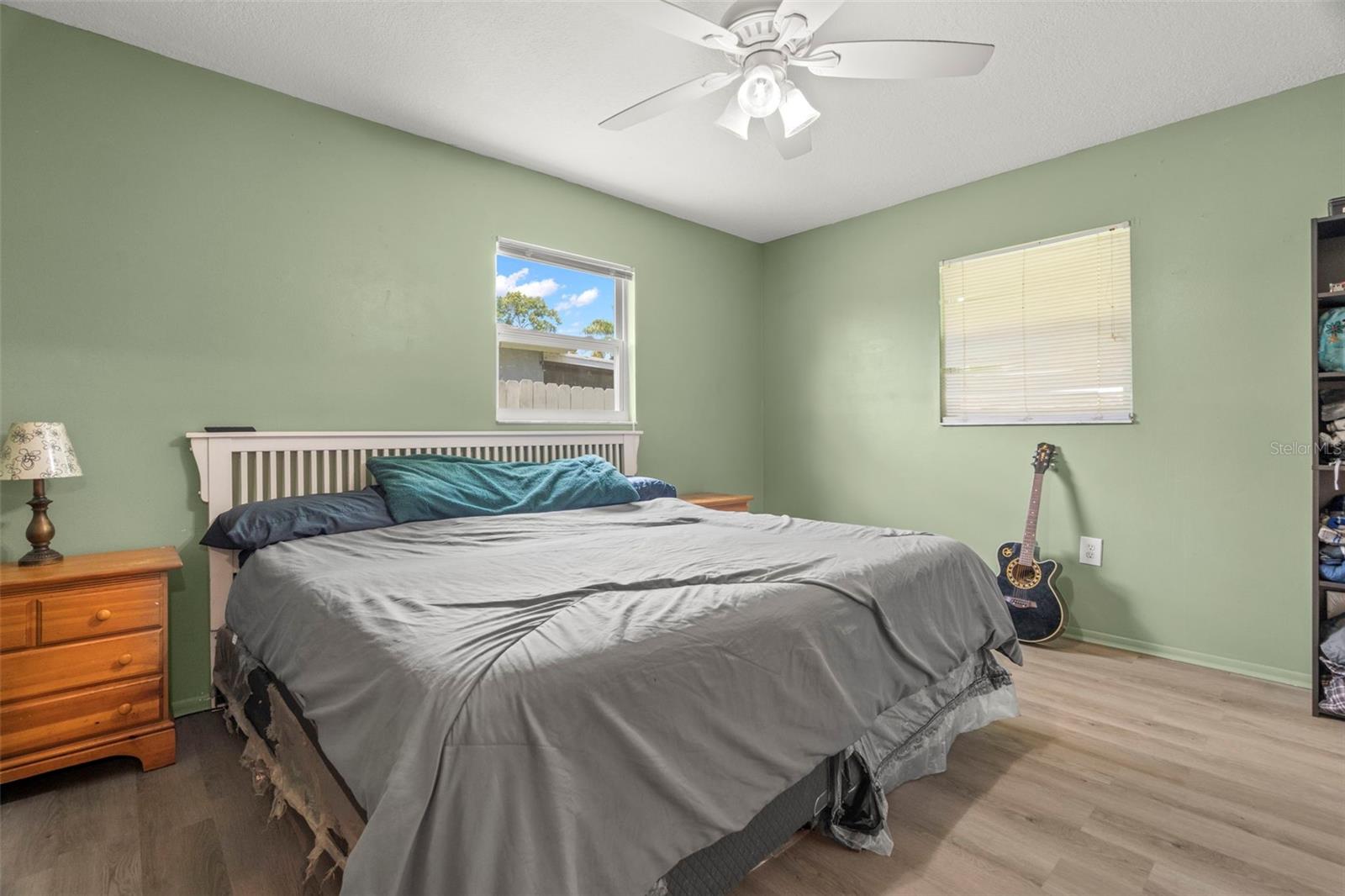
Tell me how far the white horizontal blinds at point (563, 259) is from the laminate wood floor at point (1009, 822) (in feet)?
8.13

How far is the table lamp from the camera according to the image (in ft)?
6.19

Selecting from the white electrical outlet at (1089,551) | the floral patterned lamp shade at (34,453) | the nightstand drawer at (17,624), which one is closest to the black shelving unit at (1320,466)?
the white electrical outlet at (1089,551)

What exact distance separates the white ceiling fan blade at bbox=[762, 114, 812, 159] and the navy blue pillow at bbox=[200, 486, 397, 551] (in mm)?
2065

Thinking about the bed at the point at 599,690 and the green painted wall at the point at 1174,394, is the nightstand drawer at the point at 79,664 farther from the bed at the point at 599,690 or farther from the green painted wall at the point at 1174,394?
the green painted wall at the point at 1174,394

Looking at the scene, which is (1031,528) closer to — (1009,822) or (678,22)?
(1009,822)

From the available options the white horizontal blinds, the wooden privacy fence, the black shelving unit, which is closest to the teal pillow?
the wooden privacy fence

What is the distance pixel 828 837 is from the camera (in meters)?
1.57

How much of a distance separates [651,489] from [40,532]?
2.24 m

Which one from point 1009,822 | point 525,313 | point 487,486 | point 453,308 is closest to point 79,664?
point 487,486

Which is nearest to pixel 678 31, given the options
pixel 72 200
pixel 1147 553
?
pixel 72 200

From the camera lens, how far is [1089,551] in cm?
315

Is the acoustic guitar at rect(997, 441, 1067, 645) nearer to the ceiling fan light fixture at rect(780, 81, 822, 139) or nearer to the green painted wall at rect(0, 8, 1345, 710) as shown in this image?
the green painted wall at rect(0, 8, 1345, 710)

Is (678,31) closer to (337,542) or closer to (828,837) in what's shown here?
(337,542)

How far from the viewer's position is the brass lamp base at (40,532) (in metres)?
1.97
